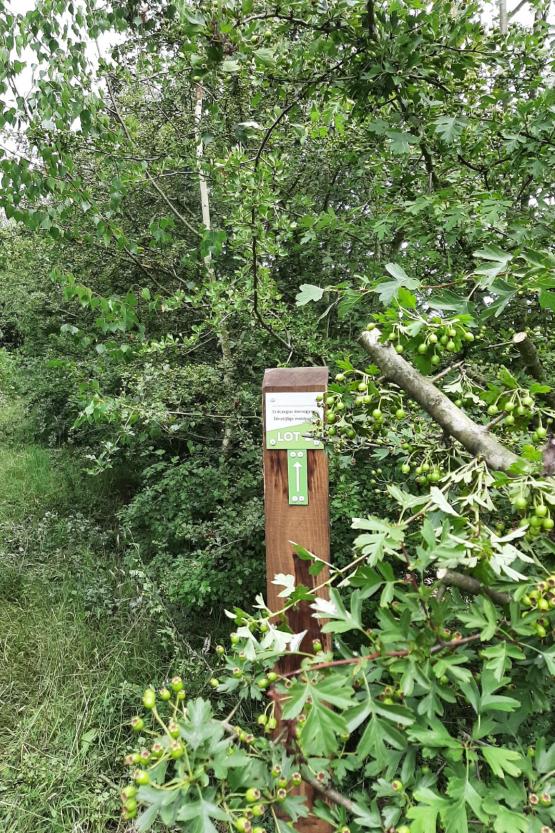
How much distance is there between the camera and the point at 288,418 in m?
1.73

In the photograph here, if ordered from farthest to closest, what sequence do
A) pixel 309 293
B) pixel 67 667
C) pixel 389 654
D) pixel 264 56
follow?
pixel 67 667
pixel 264 56
pixel 309 293
pixel 389 654

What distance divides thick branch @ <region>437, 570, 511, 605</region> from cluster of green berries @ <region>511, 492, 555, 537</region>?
0.12 m

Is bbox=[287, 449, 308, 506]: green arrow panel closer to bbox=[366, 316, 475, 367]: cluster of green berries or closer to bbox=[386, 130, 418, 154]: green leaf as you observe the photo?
bbox=[366, 316, 475, 367]: cluster of green berries

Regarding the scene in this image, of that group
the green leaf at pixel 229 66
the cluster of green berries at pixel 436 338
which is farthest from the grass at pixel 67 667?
the green leaf at pixel 229 66

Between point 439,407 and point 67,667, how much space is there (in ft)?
9.22

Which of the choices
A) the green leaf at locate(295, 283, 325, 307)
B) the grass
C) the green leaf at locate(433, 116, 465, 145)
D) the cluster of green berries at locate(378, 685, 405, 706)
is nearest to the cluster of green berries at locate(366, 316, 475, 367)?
the green leaf at locate(295, 283, 325, 307)

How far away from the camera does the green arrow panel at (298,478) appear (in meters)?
1.73

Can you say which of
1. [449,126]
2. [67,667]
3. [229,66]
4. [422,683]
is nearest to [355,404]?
[422,683]

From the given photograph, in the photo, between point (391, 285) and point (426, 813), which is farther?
point (391, 285)

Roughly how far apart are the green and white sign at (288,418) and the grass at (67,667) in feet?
5.06

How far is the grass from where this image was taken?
2236 mm

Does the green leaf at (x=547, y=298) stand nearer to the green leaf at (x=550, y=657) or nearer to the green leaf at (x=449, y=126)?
Result: the green leaf at (x=550, y=657)

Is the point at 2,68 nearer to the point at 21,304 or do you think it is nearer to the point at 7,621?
the point at 7,621

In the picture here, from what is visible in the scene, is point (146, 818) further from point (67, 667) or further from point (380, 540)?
point (67, 667)
